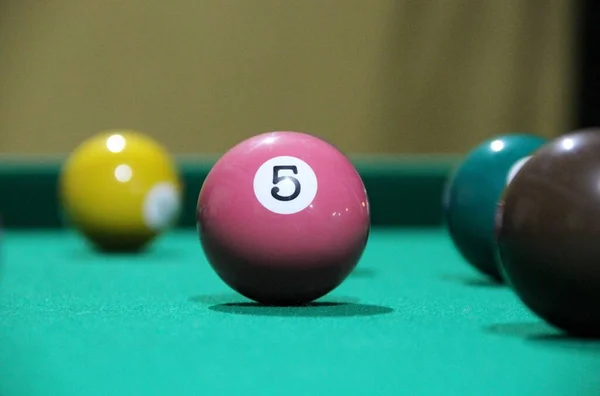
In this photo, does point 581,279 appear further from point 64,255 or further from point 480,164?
point 64,255

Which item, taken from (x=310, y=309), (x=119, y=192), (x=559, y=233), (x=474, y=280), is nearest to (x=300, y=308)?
(x=310, y=309)

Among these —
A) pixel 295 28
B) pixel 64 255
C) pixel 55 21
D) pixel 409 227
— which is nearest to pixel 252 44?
pixel 295 28

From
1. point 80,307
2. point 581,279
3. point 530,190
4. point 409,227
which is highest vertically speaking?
point 530,190

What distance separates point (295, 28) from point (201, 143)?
1119mm

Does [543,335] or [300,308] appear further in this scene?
[300,308]

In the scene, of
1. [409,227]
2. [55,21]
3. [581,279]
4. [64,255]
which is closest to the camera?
[581,279]

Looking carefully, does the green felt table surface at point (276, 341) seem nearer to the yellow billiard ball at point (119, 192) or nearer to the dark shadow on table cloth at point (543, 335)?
the dark shadow on table cloth at point (543, 335)

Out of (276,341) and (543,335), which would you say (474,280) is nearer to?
(543,335)

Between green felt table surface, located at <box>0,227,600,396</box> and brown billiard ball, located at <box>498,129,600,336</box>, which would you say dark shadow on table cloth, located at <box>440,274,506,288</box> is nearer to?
green felt table surface, located at <box>0,227,600,396</box>

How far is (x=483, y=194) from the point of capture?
3.90 m

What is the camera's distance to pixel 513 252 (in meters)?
2.61

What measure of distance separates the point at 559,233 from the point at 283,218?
822mm

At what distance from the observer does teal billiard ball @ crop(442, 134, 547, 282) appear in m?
3.88

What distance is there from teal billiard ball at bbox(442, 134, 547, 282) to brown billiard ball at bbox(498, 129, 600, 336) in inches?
48.8
